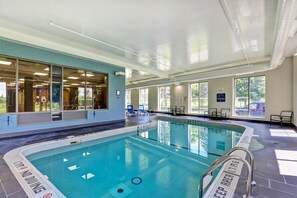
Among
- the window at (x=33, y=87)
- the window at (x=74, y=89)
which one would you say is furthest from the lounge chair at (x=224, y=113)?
the window at (x=33, y=87)

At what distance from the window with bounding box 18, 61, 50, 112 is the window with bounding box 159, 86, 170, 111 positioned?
378 inches

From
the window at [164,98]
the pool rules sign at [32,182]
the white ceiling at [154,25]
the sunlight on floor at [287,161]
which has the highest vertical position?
the white ceiling at [154,25]

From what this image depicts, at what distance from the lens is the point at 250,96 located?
339 inches

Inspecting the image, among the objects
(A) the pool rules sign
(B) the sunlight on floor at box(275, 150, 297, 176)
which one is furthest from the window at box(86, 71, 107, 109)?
(B) the sunlight on floor at box(275, 150, 297, 176)

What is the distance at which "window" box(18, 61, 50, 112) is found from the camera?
17.5 feet

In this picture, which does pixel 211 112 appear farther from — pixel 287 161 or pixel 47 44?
pixel 47 44

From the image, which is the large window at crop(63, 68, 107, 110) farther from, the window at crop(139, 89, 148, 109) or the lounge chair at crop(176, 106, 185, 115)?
the window at crop(139, 89, 148, 109)

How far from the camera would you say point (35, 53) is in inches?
214

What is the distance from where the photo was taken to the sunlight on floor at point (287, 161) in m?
2.61

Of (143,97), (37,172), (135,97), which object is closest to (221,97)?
(143,97)

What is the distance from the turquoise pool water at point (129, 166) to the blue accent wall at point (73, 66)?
2058 mm

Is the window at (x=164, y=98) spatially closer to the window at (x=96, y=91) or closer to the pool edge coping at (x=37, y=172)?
the window at (x=96, y=91)

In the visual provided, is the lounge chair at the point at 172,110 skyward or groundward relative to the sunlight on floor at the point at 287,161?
skyward

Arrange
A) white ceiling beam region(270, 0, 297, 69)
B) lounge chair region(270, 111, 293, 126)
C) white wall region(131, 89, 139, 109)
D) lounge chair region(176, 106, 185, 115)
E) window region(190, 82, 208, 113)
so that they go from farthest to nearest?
white wall region(131, 89, 139, 109)
lounge chair region(176, 106, 185, 115)
window region(190, 82, 208, 113)
lounge chair region(270, 111, 293, 126)
white ceiling beam region(270, 0, 297, 69)
